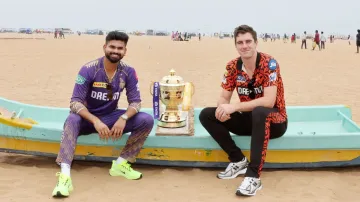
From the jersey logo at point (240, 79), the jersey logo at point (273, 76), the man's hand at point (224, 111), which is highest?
the jersey logo at point (273, 76)

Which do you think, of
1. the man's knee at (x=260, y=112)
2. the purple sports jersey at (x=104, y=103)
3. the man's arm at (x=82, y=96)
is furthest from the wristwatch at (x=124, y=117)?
the man's knee at (x=260, y=112)

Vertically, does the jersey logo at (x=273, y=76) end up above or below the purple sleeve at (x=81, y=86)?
above

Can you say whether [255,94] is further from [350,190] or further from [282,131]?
[350,190]

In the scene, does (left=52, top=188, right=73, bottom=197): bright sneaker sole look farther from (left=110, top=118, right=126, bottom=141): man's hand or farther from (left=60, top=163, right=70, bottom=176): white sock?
(left=110, top=118, right=126, bottom=141): man's hand

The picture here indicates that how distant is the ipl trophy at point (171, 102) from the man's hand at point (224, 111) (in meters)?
0.52

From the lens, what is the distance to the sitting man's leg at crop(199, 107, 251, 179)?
3850 mm

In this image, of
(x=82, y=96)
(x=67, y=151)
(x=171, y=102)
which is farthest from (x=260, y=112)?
(x=67, y=151)

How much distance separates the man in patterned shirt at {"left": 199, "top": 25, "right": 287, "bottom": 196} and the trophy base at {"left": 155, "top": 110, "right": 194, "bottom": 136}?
298 millimetres

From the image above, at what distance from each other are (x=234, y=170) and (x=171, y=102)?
97cm

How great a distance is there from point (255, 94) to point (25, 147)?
2222 mm

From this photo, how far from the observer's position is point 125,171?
3893 millimetres

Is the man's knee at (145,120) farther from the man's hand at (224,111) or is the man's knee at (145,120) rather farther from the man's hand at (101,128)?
the man's hand at (224,111)

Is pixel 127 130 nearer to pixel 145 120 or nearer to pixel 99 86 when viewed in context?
pixel 145 120

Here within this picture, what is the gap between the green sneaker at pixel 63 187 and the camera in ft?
Result: 11.2
